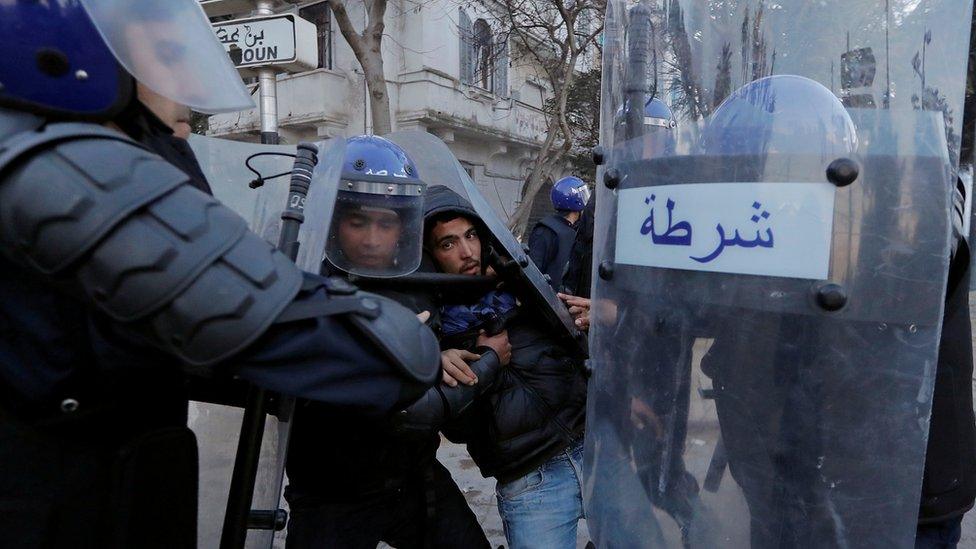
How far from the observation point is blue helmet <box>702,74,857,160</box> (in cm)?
93

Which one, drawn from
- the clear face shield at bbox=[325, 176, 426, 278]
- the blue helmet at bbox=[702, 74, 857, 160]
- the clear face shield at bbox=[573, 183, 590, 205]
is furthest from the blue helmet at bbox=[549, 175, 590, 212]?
the blue helmet at bbox=[702, 74, 857, 160]

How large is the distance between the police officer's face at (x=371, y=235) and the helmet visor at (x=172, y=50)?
1.86 ft

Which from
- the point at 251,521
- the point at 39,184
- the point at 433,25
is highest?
the point at 433,25

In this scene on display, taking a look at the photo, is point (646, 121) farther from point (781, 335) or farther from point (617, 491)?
point (617, 491)

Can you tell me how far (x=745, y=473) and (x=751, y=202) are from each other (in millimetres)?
457

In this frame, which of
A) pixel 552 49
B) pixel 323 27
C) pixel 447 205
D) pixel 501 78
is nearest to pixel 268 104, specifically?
pixel 447 205

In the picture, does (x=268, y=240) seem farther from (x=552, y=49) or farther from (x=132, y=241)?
(x=552, y=49)

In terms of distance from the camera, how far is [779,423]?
0.98 meters

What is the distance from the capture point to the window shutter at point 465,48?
40.7ft

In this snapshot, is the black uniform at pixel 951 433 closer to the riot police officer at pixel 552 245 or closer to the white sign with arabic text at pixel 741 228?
the white sign with arabic text at pixel 741 228

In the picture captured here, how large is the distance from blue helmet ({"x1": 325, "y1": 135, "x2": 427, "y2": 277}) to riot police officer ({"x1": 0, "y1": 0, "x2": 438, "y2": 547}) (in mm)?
549

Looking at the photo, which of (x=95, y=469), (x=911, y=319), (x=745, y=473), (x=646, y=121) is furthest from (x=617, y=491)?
(x=95, y=469)

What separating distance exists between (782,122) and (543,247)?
360 cm

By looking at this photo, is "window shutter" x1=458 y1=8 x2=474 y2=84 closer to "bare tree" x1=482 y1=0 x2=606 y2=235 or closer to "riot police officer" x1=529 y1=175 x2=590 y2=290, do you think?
"bare tree" x1=482 y1=0 x2=606 y2=235
